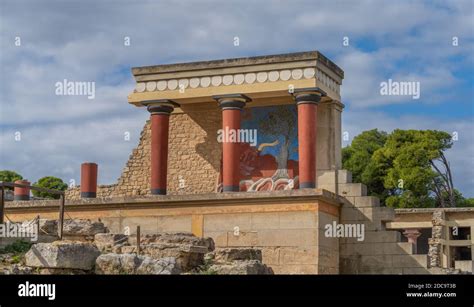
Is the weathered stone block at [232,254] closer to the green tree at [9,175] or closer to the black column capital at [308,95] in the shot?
the black column capital at [308,95]

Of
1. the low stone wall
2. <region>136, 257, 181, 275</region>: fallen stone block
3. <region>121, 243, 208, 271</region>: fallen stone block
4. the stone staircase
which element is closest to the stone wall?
the low stone wall

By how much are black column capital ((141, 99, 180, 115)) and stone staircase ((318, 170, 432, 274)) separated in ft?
18.3

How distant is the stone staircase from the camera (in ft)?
79.2

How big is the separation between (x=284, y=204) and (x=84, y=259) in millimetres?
8190

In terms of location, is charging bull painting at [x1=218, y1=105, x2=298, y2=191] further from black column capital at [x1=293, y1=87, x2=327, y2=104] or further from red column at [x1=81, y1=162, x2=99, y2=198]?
red column at [x1=81, y1=162, x2=99, y2=198]

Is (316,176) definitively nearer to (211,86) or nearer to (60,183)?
(211,86)

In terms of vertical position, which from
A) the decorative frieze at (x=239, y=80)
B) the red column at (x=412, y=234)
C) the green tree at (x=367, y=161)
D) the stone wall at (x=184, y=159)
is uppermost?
the green tree at (x=367, y=161)

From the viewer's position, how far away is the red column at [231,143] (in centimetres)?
2531

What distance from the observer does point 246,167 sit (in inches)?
1101

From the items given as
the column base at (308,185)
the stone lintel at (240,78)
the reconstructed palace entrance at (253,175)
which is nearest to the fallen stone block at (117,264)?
the reconstructed palace entrance at (253,175)

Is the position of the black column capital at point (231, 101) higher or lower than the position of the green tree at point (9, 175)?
lower

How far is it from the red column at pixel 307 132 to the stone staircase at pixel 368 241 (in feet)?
3.56

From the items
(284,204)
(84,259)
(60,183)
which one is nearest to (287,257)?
(284,204)

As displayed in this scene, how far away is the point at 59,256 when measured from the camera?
52.5ft
